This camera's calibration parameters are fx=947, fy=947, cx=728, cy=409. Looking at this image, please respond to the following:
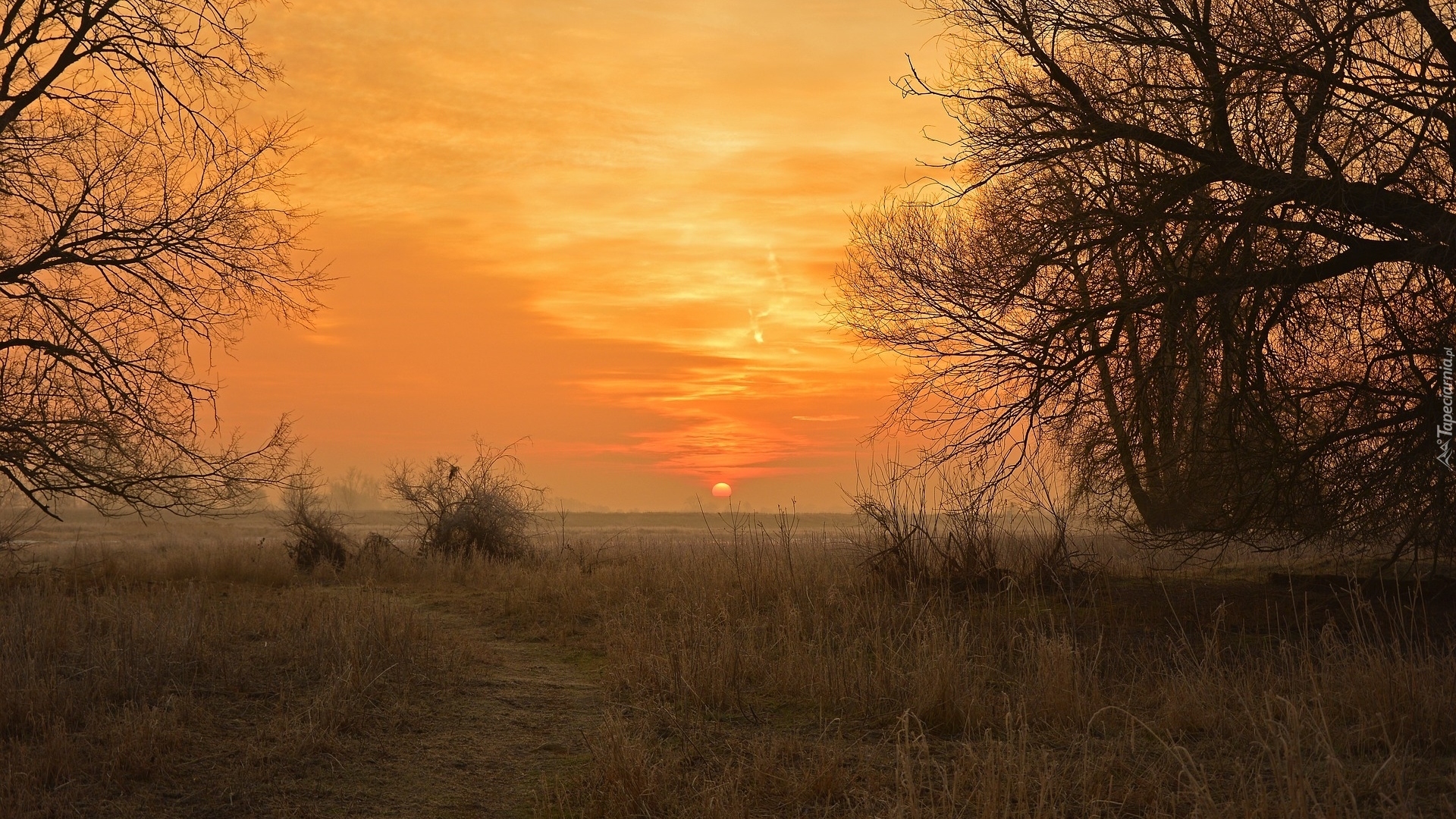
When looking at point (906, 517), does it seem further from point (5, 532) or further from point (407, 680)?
point (5, 532)

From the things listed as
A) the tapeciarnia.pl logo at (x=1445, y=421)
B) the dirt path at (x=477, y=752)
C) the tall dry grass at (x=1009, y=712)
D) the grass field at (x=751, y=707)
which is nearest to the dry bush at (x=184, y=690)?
the grass field at (x=751, y=707)

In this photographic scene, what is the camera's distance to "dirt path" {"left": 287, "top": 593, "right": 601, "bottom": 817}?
5.18 metres

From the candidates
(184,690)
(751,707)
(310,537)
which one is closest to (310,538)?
(310,537)

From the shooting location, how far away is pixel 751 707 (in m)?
6.71

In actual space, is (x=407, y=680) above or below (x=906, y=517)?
below

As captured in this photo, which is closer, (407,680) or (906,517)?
(407,680)

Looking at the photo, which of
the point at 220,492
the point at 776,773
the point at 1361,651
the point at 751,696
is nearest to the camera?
the point at 776,773

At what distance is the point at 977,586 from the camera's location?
10.5 meters

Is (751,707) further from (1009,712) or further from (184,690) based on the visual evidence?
(184,690)

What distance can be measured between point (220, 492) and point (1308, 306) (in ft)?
41.5

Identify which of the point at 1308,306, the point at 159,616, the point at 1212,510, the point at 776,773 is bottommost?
the point at 776,773

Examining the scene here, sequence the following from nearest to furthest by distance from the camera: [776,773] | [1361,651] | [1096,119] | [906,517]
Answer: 1. [776,773]
2. [1361,651]
3. [1096,119]
4. [906,517]

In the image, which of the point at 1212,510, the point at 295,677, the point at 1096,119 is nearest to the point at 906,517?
the point at 1212,510

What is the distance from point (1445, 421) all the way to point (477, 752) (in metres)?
8.72
